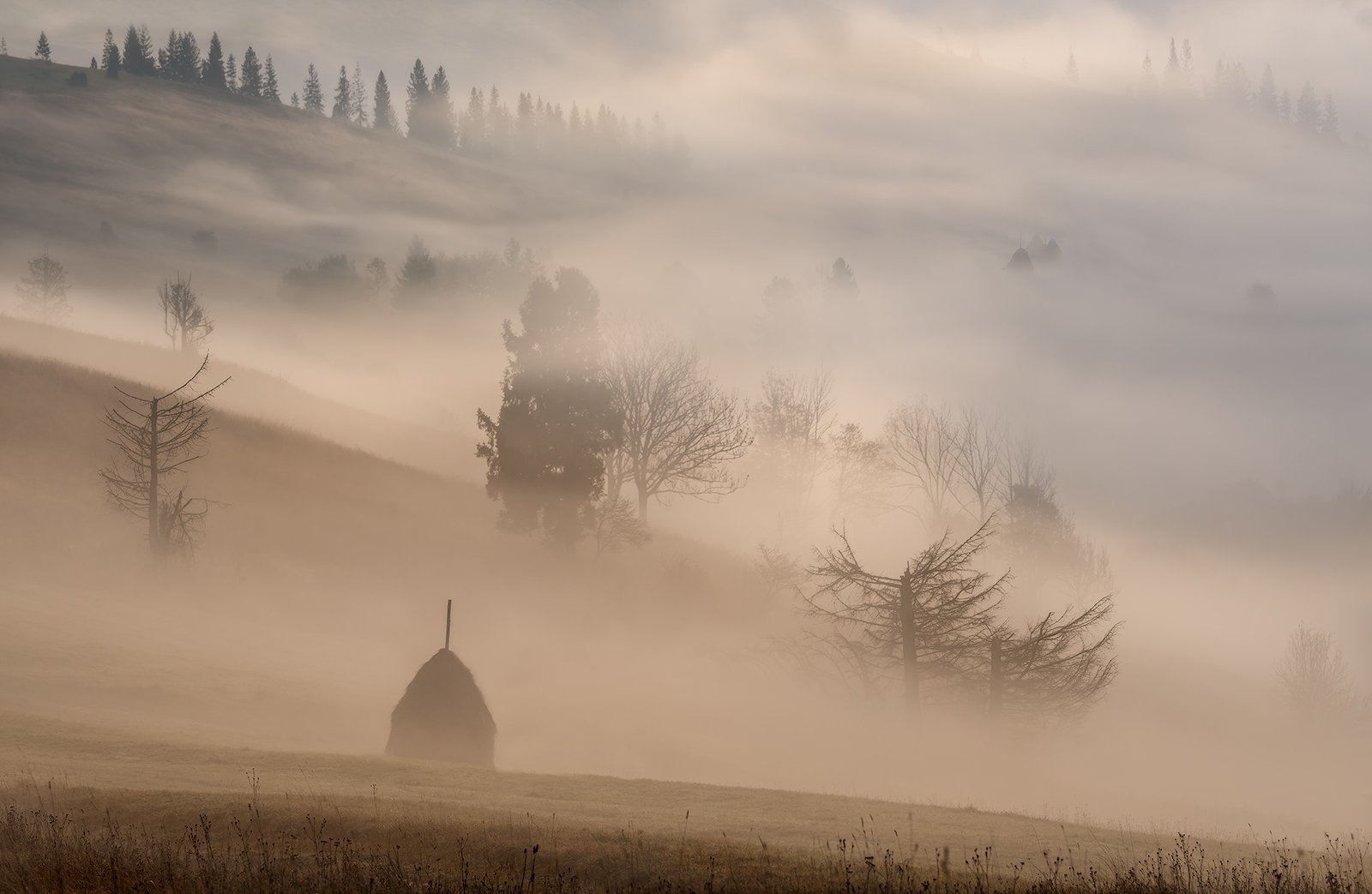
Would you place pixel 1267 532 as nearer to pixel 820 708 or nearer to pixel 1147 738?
pixel 1147 738

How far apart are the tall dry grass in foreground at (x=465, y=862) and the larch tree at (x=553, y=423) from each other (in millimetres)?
38356

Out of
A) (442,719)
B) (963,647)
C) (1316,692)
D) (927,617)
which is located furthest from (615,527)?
(1316,692)

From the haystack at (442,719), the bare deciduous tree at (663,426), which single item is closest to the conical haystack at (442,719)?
the haystack at (442,719)

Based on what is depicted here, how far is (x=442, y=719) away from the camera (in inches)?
1145

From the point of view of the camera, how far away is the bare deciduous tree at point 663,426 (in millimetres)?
67938

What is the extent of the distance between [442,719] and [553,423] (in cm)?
2967

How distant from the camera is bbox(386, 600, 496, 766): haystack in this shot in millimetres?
28938

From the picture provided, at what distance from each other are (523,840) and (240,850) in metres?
4.05

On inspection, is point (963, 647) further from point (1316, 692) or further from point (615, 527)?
point (1316, 692)

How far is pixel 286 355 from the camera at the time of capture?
468 ft

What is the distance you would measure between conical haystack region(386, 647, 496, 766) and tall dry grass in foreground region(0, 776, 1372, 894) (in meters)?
9.30

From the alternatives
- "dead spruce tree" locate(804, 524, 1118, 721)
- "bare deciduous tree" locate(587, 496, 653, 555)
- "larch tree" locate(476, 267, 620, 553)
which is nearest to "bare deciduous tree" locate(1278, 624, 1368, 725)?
"dead spruce tree" locate(804, 524, 1118, 721)

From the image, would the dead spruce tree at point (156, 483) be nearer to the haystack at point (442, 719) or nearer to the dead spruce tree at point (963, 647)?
the haystack at point (442, 719)

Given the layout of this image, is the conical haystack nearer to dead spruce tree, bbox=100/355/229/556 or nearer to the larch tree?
dead spruce tree, bbox=100/355/229/556
